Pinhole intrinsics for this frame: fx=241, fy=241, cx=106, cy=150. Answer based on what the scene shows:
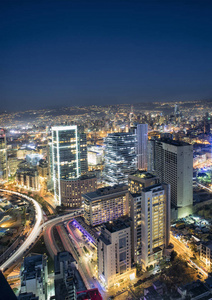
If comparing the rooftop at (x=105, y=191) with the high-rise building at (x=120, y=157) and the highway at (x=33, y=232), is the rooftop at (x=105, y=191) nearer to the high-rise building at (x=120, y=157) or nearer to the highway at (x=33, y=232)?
the highway at (x=33, y=232)

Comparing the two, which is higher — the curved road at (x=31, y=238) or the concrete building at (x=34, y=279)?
the concrete building at (x=34, y=279)

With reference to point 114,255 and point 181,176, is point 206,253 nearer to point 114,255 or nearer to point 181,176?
point 114,255

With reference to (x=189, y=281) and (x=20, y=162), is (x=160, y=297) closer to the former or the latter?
(x=189, y=281)

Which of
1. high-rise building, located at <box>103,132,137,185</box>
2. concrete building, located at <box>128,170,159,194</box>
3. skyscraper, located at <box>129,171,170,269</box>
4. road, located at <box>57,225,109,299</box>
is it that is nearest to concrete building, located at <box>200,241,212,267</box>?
skyscraper, located at <box>129,171,170,269</box>

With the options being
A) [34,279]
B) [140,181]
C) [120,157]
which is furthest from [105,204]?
[34,279]

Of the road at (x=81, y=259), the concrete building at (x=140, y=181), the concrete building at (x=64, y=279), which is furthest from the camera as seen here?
the concrete building at (x=140, y=181)

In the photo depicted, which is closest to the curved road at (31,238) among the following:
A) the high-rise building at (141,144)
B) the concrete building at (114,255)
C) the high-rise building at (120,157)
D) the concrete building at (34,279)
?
the concrete building at (34,279)

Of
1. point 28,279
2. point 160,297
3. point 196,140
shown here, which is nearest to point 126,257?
point 160,297
